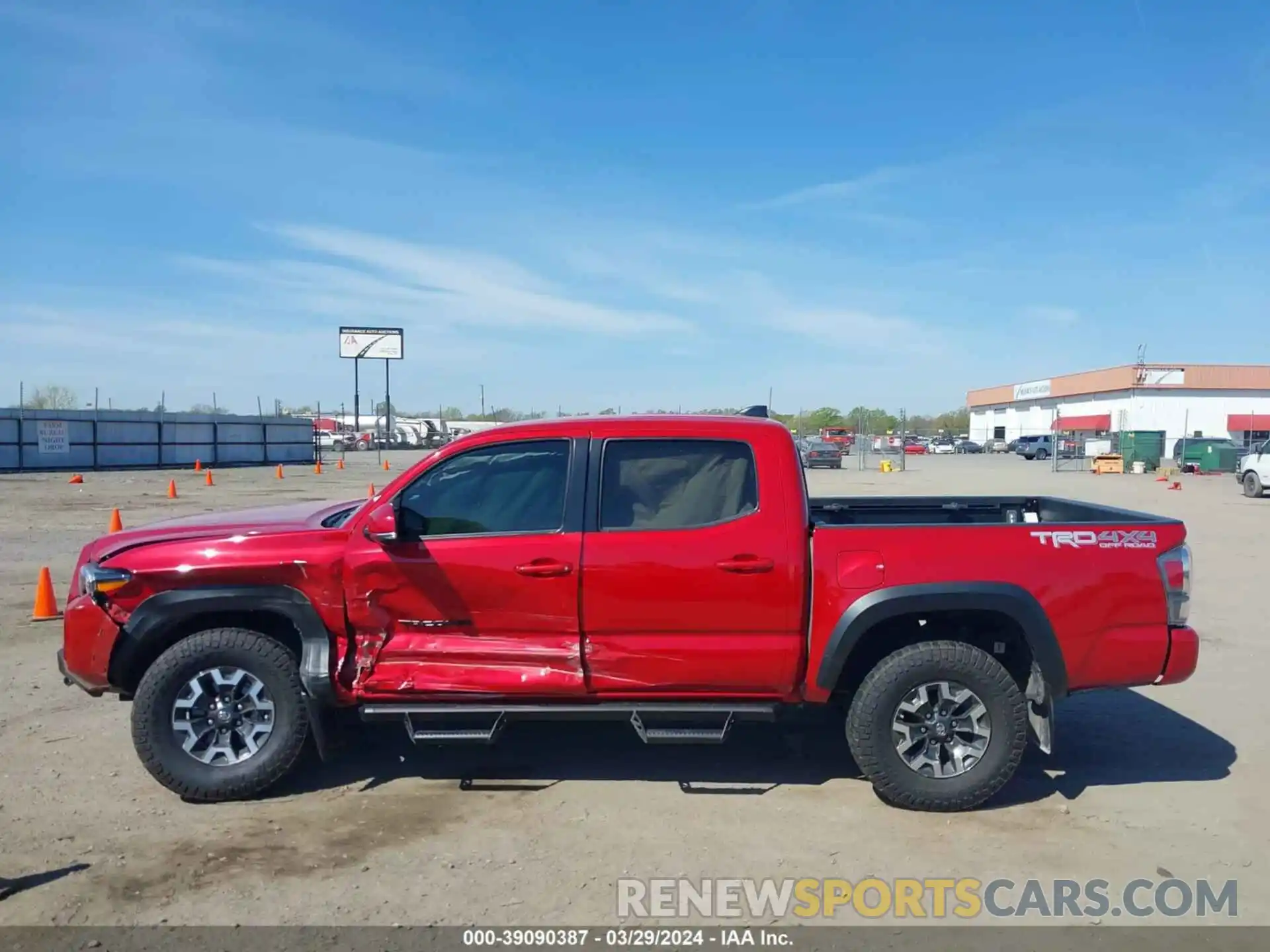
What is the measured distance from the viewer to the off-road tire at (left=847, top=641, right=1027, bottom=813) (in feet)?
16.1

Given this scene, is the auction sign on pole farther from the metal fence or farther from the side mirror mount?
the side mirror mount

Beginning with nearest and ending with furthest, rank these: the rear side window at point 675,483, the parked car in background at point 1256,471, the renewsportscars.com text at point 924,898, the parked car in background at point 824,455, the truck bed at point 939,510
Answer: the renewsportscars.com text at point 924,898, the rear side window at point 675,483, the truck bed at point 939,510, the parked car in background at point 1256,471, the parked car in background at point 824,455

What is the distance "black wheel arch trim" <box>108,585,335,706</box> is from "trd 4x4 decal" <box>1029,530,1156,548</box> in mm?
3552

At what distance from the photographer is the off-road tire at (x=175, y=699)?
16.4ft

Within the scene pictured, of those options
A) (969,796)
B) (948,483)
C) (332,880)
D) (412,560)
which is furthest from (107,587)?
(948,483)

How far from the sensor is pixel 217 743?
5.09m

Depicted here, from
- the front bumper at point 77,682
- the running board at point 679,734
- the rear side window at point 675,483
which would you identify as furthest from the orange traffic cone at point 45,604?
the running board at point 679,734

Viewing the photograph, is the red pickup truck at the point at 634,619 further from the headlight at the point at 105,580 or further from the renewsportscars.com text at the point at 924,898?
the renewsportscars.com text at the point at 924,898

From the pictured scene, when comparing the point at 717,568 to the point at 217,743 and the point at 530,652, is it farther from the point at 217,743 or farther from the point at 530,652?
the point at 217,743

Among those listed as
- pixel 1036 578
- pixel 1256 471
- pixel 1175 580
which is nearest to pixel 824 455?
pixel 1256 471

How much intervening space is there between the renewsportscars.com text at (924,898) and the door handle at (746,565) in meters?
1.40

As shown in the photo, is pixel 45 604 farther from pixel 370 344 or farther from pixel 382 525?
pixel 370 344

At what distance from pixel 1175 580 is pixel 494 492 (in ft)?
11.2

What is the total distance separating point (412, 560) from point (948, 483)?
27.7m
